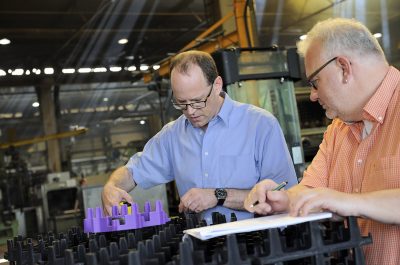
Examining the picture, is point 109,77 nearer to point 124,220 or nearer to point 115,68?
point 115,68

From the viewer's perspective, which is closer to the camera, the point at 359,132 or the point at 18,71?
the point at 359,132

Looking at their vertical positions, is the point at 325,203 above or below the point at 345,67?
below

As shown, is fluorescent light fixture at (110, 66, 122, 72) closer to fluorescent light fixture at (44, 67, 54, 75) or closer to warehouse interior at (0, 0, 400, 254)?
warehouse interior at (0, 0, 400, 254)

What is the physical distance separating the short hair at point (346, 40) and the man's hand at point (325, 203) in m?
0.41

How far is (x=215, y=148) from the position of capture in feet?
6.86

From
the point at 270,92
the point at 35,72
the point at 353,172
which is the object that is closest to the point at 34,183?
the point at 35,72

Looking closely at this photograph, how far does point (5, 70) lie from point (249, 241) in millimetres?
10495

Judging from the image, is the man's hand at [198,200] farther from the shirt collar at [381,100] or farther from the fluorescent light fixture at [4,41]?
the fluorescent light fixture at [4,41]

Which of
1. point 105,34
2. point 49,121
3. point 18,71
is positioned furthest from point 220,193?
point 49,121

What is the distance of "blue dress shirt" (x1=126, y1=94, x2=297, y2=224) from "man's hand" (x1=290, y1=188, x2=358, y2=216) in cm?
87

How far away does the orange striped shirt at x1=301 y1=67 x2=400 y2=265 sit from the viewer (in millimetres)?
1230

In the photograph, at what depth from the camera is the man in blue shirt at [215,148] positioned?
1.96 m

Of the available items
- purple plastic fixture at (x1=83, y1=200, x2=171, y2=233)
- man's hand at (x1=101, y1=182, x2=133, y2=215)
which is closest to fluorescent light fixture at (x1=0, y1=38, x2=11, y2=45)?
man's hand at (x1=101, y1=182, x2=133, y2=215)

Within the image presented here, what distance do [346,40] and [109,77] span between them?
11.1m
